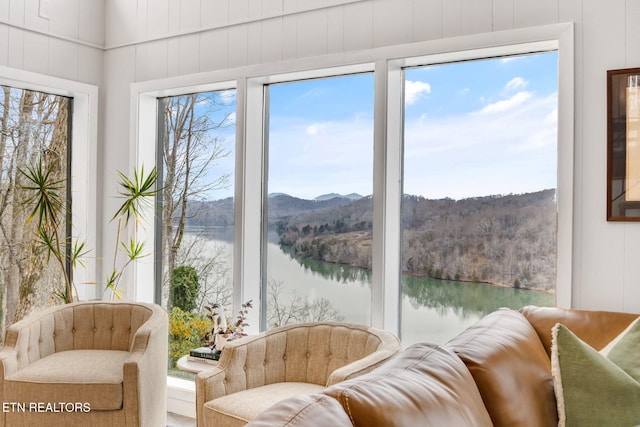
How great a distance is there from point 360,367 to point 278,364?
698 millimetres

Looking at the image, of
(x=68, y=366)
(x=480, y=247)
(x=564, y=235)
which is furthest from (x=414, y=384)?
(x=68, y=366)

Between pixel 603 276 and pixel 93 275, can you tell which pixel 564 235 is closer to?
pixel 603 276

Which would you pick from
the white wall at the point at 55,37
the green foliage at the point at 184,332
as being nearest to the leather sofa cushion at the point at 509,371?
the green foliage at the point at 184,332

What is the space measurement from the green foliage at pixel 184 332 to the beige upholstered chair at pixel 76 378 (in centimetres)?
66

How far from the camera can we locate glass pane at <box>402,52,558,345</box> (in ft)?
9.63

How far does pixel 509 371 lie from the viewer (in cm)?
185

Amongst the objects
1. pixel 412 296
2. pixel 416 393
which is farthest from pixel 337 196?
pixel 416 393

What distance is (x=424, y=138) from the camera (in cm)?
325

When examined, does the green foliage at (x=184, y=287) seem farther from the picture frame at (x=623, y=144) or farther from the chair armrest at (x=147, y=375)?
the picture frame at (x=623, y=144)

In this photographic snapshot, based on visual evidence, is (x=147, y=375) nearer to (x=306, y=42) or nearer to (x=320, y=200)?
(x=320, y=200)

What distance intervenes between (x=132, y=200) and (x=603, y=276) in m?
2.83

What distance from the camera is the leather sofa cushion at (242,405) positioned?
2.47 meters

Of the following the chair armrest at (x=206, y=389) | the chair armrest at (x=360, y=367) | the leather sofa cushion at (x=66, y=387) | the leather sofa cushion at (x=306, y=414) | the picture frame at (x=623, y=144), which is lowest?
the leather sofa cushion at (x=66, y=387)

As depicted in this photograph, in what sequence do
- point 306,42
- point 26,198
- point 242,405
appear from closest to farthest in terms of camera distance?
point 242,405, point 306,42, point 26,198
